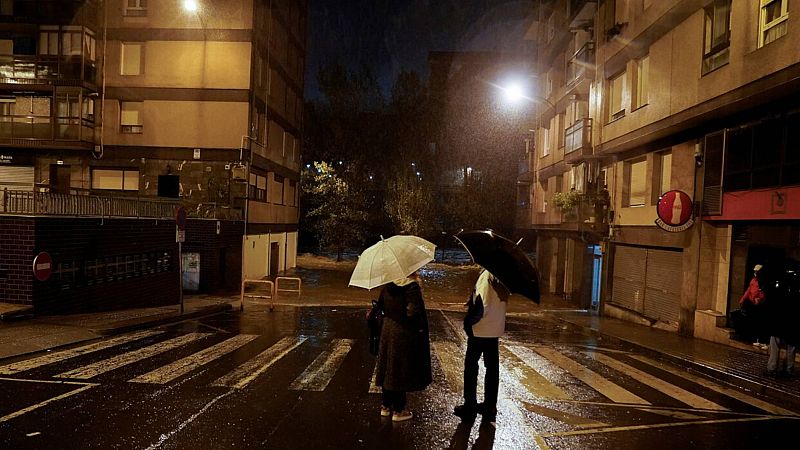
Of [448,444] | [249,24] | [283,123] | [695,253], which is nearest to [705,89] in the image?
[695,253]

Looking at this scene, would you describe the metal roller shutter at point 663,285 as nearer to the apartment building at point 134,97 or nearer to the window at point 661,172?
the window at point 661,172

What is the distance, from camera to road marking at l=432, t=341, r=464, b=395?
7.97 m

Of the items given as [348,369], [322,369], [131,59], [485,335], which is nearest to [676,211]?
[348,369]

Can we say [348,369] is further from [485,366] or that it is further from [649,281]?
[649,281]

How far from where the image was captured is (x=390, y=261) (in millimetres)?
5602

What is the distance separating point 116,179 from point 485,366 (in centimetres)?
2547

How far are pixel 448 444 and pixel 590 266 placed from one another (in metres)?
19.3

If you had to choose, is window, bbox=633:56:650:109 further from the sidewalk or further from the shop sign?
the sidewalk

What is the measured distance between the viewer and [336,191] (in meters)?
42.2

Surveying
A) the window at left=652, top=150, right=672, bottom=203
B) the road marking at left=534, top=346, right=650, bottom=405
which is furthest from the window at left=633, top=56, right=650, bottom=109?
the road marking at left=534, top=346, right=650, bottom=405

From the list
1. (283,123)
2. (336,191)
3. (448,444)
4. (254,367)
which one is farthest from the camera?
(336,191)

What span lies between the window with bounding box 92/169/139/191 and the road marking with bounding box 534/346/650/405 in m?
22.3

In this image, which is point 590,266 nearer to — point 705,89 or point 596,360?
point 705,89

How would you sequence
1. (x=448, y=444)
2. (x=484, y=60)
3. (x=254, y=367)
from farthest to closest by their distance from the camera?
A: (x=484, y=60), (x=254, y=367), (x=448, y=444)
